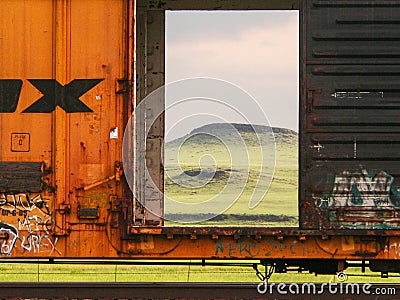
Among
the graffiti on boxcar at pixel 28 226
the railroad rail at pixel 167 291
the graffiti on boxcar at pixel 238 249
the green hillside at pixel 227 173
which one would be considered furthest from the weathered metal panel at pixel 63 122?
the green hillside at pixel 227 173

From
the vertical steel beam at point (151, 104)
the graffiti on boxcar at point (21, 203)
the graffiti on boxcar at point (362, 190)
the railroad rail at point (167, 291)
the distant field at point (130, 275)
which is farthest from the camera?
the distant field at point (130, 275)

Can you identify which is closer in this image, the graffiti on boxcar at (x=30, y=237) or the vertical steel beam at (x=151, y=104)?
the graffiti on boxcar at (x=30, y=237)

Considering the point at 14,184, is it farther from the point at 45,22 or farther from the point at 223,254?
the point at 223,254

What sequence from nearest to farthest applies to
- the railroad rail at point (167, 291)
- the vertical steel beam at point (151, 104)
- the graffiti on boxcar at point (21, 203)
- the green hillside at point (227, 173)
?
the graffiti on boxcar at point (21, 203) → the railroad rail at point (167, 291) → the vertical steel beam at point (151, 104) → the green hillside at point (227, 173)

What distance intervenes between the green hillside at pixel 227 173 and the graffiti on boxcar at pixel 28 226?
2665mm

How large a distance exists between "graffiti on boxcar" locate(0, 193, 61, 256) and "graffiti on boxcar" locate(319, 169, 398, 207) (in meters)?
3.17

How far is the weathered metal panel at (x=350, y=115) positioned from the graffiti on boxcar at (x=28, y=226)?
116 inches

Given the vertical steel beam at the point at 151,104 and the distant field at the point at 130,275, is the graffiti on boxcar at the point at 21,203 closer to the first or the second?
the vertical steel beam at the point at 151,104

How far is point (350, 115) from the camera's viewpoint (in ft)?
26.4

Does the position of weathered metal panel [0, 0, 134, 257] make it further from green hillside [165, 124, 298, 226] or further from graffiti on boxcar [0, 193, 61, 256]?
green hillside [165, 124, 298, 226]

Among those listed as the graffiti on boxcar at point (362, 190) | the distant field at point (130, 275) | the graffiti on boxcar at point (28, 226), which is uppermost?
the graffiti on boxcar at point (362, 190)

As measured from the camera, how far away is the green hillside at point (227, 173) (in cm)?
1076

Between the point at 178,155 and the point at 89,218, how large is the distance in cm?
256

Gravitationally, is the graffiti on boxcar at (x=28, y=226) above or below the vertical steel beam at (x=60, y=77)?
below
